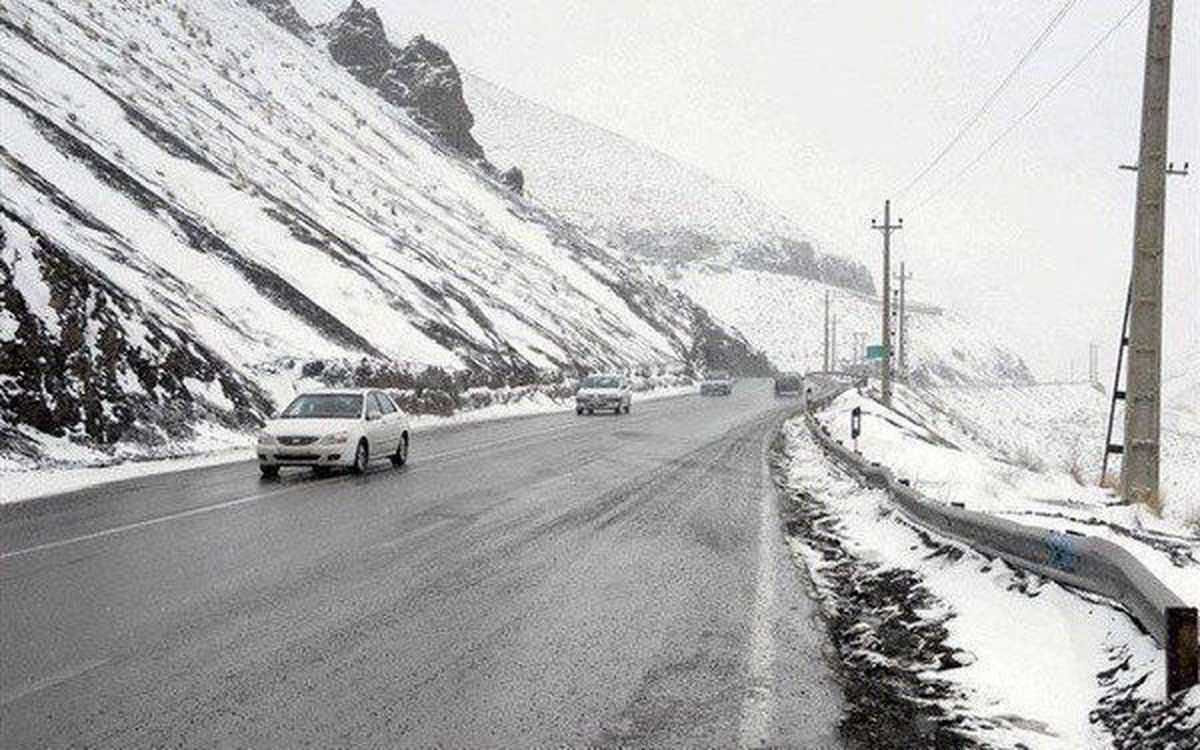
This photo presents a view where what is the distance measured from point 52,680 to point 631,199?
181 metres

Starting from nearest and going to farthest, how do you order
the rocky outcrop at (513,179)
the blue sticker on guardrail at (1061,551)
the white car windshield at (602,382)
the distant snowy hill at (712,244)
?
the blue sticker on guardrail at (1061,551)
the white car windshield at (602,382)
the rocky outcrop at (513,179)
the distant snowy hill at (712,244)

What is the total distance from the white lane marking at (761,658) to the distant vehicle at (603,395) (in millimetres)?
27836

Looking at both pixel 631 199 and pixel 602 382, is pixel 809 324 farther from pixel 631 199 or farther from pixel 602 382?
pixel 602 382

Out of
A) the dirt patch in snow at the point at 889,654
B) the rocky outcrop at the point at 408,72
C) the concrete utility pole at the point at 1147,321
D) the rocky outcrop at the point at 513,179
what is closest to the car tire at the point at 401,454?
the dirt patch in snow at the point at 889,654

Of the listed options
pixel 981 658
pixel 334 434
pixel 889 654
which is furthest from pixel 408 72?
pixel 981 658

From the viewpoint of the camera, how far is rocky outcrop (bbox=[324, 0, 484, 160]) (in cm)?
9556

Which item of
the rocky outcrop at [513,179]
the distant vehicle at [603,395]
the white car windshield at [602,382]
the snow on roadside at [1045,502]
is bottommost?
the snow on roadside at [1045,502]

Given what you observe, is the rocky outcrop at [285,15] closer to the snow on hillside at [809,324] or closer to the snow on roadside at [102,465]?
the snow on hillside at [809,324]

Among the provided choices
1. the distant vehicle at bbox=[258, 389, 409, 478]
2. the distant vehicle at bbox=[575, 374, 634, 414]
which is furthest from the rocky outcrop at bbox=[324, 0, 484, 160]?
the distant vehicle at bbox=[258, 389, 409, 478]

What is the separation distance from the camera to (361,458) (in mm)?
17188

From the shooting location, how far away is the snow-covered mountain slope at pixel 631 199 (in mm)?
172500

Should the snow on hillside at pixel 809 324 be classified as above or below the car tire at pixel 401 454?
above

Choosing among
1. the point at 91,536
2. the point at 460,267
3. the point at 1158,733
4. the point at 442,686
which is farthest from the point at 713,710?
the point at 460,267

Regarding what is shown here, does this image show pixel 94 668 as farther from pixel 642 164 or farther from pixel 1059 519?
pixel 642 164
